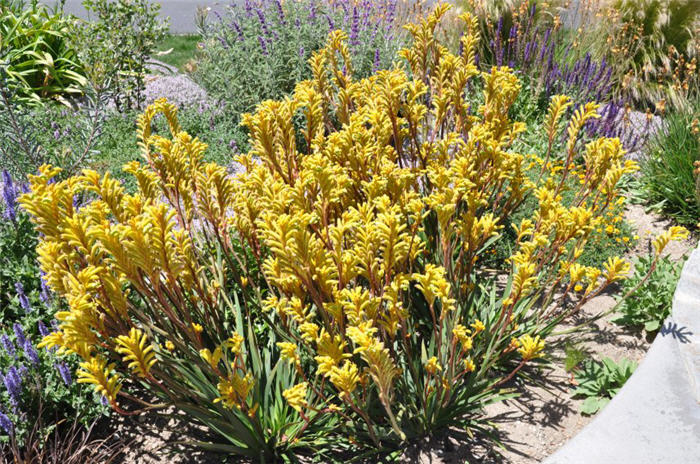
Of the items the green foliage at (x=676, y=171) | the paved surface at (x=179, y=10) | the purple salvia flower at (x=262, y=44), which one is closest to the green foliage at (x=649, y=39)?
the green foliage at (x=676, y=171)

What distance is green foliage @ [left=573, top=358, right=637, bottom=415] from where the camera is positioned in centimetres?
289

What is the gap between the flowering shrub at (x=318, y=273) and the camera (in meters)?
2.02

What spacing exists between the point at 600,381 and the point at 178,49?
9.48m

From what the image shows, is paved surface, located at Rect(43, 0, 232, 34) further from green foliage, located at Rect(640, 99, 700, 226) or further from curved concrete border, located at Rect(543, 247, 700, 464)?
curved concrete border, located at Rect(543, 247, 700, 464)

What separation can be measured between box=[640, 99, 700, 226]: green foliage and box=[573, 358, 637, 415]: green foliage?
1.86m

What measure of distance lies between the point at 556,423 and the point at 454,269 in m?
0.92

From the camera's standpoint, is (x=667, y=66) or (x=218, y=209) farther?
(x=667, y=66)

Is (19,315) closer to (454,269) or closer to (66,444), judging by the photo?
(66,444)

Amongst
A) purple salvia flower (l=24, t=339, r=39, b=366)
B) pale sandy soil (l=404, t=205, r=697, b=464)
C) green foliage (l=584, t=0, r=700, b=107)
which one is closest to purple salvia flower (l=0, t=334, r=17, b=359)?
purple salvia flower (l=24, t=339, r=39, b=366)

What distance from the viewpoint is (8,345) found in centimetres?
283

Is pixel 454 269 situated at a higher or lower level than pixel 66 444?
higher

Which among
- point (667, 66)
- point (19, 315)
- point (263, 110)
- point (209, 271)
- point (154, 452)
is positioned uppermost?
point (263, 110)

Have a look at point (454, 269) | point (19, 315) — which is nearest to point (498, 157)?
point (454, 269)

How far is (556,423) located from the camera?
283 cm
